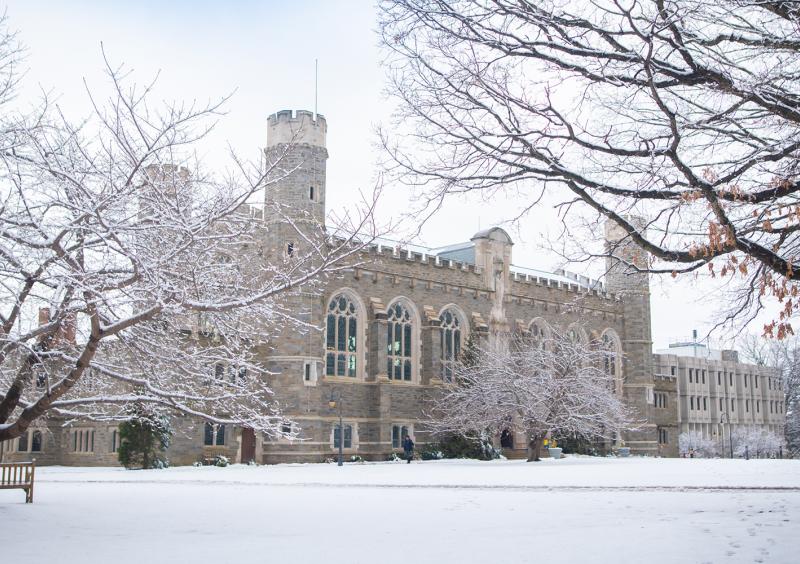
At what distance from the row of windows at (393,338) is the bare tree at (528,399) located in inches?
66.1

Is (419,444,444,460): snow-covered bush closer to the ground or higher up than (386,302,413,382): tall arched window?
closer to the ground

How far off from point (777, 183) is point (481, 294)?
94.6 feet

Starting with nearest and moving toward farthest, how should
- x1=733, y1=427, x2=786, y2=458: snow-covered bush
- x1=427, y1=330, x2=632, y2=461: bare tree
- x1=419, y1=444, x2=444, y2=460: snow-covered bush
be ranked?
1. x1=427, y1=330, x2=632, y2=461: bare tree
2. x1=419, y1=444, x2=444, y2=460: snow-covered bush
3. x1=733, y1=427, x2=786, y2=458: snow-covered bush

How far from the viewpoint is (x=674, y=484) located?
16953 millimetres

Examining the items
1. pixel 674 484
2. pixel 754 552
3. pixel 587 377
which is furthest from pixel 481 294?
pixel 754 552

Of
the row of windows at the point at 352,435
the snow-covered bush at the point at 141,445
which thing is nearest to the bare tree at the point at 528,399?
the row of windows at the point at 352,435

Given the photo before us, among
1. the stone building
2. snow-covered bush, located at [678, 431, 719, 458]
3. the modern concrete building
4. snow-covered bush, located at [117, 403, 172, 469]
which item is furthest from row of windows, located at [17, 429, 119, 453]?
the modern concrete building

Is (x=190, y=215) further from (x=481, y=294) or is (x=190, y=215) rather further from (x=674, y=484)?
(x=481, y=294)

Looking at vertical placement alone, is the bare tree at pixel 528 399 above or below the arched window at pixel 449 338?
below

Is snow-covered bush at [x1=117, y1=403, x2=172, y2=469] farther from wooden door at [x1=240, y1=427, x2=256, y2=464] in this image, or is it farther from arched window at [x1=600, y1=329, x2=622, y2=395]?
arched window at [x1=600, y1=329, x2=622, y2=395]

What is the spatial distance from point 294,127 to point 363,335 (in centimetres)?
821

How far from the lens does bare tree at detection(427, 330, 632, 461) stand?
31391 mm

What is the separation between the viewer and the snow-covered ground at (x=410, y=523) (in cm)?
791

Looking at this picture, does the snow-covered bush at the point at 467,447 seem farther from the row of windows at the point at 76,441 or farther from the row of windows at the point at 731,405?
the row of windows at the point at 731,405
